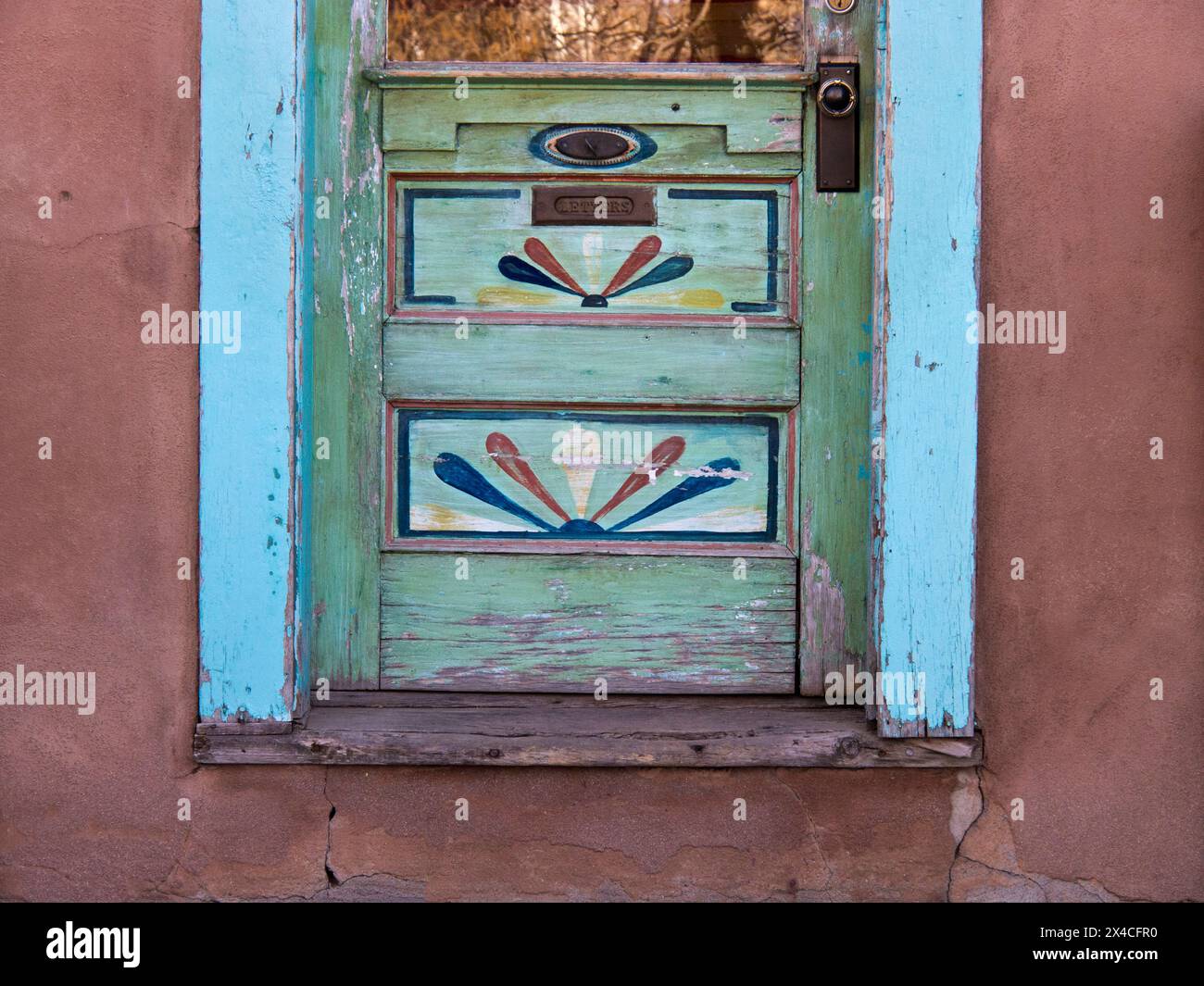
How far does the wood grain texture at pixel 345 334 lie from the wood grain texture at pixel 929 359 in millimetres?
1012

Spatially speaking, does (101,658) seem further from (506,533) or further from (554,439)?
(554,439)

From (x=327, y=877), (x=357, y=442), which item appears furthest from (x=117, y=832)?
(x=357, y=442)

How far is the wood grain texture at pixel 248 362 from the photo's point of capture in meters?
2.18

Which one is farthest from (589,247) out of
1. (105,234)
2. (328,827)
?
Result: (328,827)

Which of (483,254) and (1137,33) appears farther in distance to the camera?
(483,254)

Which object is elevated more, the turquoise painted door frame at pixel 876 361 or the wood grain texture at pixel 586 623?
the turquoise painted door frame at pixel 876 361

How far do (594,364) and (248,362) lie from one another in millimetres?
677

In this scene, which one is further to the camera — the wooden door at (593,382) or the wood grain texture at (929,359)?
the wooden door at (593,382)

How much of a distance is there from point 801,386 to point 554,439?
20.3 inches

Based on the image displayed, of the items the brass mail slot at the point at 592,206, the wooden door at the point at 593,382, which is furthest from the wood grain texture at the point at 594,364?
the brass mail slot at the point at 592,206

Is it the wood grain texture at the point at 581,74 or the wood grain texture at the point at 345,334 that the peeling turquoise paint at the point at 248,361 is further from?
the wood grain texture at the point at 581,74

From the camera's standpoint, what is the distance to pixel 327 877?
224 cm

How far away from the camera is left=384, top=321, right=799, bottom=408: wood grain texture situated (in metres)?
2.36

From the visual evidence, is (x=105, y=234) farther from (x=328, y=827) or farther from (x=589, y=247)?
→ (x=328, y=827)
